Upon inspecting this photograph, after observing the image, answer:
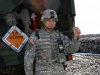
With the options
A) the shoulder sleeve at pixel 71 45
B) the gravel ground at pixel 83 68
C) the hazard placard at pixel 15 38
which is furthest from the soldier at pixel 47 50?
the gravel ground at pixel 83 68

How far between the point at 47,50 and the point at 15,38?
91 cm

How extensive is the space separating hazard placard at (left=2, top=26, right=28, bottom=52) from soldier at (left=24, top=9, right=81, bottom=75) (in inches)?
30.8

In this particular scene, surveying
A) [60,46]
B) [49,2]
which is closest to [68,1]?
[49,2]

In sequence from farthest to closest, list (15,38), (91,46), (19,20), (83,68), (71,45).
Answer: (91,46)
(83,68)
(19,20)
(15,38)
(71,45)

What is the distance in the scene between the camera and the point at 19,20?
4.07m

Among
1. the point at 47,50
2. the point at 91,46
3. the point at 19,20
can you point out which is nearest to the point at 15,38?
the point at 19,20

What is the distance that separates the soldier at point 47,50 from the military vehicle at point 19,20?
795 millimetres

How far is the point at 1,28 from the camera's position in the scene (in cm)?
372

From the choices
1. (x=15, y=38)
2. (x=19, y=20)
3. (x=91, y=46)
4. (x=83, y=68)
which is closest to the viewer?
(x=15, y=38)

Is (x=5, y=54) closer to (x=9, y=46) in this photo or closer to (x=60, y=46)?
(x=9, y=46)

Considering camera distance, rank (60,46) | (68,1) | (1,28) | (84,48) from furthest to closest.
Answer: (84,48) < (68,1) < (1,28) < (60,46)

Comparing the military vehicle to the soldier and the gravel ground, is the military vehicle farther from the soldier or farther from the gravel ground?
the gravel ground

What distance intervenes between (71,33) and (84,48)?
46.4 ft

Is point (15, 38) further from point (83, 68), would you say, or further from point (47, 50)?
point (83, 68)
